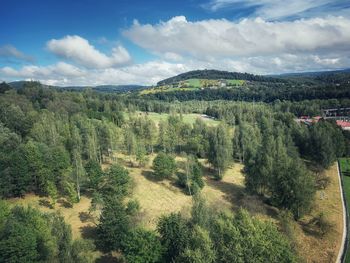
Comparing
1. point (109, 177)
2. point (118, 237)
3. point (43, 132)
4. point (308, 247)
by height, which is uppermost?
point (43, 132)

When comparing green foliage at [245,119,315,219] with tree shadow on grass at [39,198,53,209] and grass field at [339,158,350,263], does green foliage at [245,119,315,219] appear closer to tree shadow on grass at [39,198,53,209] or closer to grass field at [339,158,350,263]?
grass field at [339,158,350,263]

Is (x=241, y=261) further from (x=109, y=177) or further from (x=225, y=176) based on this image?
(x=225, y=176)

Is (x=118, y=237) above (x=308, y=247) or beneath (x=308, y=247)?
above

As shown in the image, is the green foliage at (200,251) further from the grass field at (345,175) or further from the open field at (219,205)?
the grass field at (345,175)

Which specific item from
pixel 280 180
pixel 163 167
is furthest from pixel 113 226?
pixel 280 180

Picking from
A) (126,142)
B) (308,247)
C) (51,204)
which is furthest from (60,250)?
(126,142)

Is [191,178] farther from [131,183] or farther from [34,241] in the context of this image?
[34,241]
